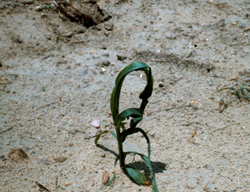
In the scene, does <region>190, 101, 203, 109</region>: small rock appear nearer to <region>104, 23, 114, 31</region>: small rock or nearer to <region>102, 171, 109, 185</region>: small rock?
<region>102, 171, 109, 185</region>: small rock

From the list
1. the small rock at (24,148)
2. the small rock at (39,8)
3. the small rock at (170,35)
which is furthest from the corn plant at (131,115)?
the small rock at (39,8)

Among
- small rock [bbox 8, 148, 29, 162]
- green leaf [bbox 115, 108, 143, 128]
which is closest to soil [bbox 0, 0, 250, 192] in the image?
small rock [bbox 8, 148, 29, 162]

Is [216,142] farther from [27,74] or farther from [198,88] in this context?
[27,74]

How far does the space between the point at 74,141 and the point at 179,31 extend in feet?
4.72

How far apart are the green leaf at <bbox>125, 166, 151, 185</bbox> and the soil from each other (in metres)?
0.04

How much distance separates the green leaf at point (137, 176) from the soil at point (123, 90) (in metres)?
0.04

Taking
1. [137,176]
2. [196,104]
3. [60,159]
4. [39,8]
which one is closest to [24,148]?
[60,159]

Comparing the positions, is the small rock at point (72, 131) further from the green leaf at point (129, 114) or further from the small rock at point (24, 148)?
the green leaf at point (129, 114)

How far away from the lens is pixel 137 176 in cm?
145

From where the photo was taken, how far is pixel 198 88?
211 cm

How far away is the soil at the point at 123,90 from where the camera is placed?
1552mm

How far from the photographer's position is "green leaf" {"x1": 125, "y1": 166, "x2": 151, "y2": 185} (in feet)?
4.75

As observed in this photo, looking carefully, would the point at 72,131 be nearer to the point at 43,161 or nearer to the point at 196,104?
the point at 43,161

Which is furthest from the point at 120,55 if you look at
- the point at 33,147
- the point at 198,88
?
the point at 33,147
